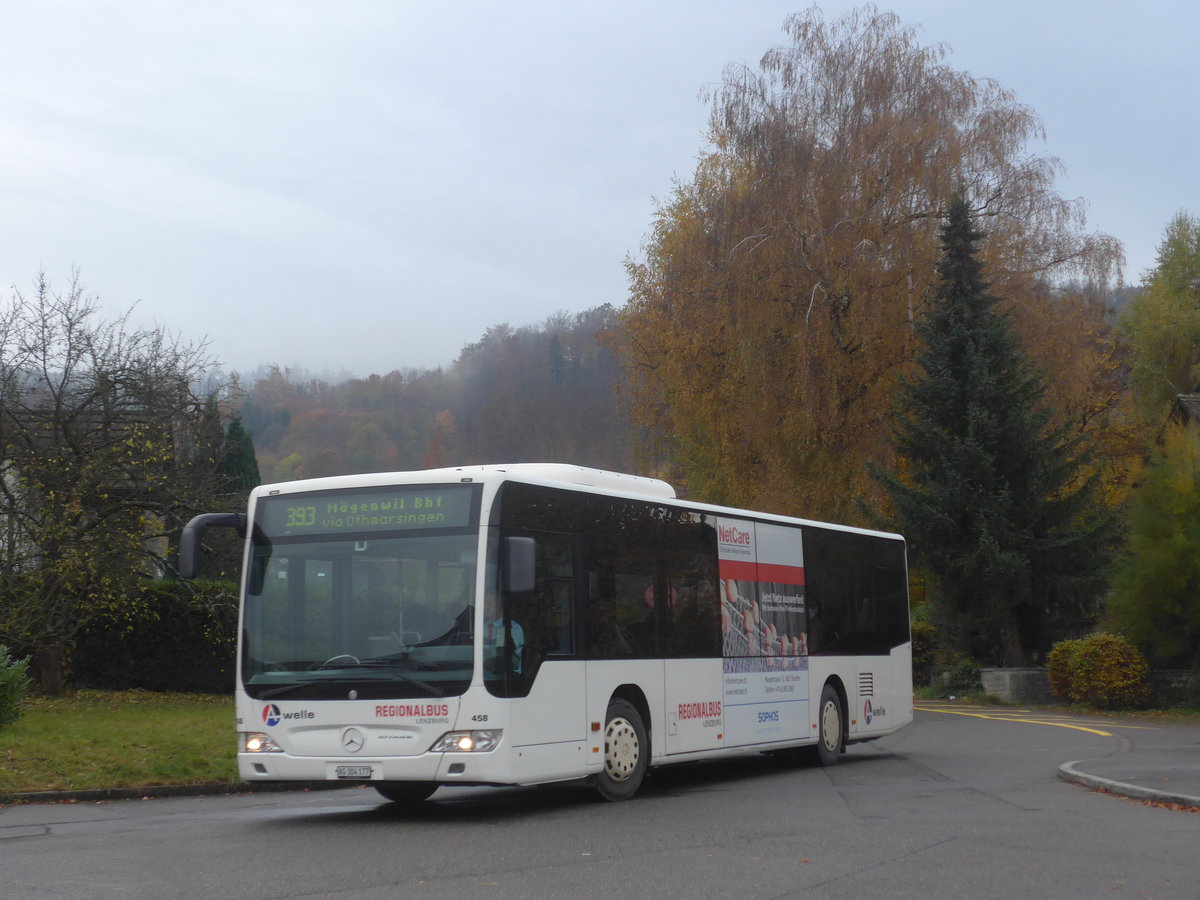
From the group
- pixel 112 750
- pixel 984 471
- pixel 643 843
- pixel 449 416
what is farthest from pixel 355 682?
pixel 449 416

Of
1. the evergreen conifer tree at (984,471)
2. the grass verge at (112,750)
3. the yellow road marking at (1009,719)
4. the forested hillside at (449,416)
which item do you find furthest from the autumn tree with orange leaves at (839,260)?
the grass verge at (112,750)

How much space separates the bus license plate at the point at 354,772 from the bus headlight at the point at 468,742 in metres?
0.65

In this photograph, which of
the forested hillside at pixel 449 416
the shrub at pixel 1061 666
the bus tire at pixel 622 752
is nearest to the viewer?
the bus tire at pixel 622 752

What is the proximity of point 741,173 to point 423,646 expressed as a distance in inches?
1044

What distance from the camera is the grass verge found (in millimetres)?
14766

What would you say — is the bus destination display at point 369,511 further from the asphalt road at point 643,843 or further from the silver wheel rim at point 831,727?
the silver wheel rim at point 831,727

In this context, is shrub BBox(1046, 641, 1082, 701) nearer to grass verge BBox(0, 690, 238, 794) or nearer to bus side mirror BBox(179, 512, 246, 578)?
grass verge BBox(0, 690, 238, 794)

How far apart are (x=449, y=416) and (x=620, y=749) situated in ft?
171

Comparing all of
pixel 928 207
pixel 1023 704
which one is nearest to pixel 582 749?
pixel 1023 704

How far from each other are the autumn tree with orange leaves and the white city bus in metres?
18.8

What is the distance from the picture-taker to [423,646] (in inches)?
442

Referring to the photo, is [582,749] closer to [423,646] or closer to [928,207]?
[423,646]

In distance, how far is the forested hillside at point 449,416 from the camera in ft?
181

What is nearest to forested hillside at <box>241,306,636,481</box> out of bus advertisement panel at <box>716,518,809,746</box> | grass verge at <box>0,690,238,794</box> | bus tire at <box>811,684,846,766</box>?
grass verge at <box>0,690,238,794</box>
